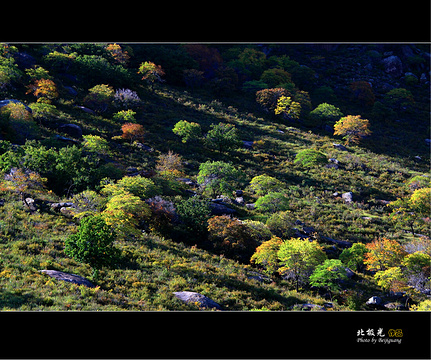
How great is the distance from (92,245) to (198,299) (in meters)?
6.17

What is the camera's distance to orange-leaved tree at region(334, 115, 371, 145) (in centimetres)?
5500

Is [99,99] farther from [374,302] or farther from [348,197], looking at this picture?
[374,302]

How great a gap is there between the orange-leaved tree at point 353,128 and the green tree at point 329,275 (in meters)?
41.8

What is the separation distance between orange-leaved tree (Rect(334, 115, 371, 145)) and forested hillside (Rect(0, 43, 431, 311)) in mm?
337

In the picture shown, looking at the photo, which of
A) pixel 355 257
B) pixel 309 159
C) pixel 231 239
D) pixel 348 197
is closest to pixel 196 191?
pixel 231 239

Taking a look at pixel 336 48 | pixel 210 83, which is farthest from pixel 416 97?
pixel 210 83

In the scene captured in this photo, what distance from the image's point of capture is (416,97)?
269ft

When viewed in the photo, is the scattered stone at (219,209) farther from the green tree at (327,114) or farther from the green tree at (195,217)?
the green tree at (327,114)

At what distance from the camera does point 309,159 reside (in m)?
44.0

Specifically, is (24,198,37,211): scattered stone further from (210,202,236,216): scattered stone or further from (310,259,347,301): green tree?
(310,259,347,301): green tree

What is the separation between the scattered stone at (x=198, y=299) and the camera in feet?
45.0

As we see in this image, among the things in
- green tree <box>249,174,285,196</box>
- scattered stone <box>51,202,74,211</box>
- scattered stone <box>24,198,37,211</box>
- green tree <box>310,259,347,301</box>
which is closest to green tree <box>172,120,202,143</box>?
green tree <box>249,174,285,196</box>

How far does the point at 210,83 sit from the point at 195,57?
35.6 ft

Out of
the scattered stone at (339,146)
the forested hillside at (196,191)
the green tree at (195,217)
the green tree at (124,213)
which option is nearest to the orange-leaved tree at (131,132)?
Answer: the forested hillside at (196,191)
